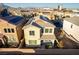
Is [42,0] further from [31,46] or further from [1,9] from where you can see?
[31,46]

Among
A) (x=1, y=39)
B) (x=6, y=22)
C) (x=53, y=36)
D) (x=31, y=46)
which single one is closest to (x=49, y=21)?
(x=53, y=36)

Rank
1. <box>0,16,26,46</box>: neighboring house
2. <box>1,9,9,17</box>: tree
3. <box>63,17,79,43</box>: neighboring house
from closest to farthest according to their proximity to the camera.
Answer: <box>1,9,9,17</box>: tree
<box>0,16,26,46</box>: neighboring house
<box>63,17,79,43</box>: neighboring house

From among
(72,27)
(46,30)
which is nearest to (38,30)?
(46,30)

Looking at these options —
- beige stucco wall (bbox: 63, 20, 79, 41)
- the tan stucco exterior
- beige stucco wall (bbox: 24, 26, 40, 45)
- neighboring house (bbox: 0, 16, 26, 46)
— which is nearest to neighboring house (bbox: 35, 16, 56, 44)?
beige stucco wall (bbox: 24, 26, 40, 45)

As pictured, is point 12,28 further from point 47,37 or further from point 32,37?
point 47,37

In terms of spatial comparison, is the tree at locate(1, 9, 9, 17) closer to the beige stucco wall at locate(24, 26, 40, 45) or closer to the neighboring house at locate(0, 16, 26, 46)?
the neighboring house at locate(0, 16, 26, 46)

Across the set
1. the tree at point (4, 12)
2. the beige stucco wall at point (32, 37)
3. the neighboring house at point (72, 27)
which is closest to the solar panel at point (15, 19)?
the tree at point (4, 12)
